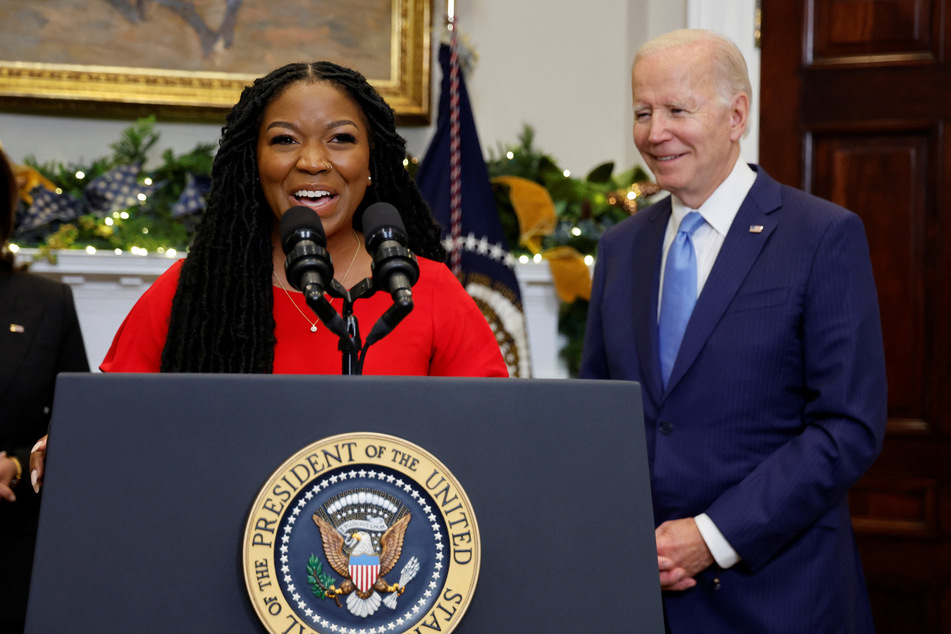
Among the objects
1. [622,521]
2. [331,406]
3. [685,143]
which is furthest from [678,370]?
[331,406]

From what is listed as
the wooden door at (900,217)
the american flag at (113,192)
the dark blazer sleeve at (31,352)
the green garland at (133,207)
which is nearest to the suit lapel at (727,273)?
the wooden door at (900,217)

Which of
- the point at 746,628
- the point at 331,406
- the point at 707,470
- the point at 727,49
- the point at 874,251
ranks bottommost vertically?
the point at 746,628

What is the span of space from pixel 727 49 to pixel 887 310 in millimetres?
1414

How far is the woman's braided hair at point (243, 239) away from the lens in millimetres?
1389

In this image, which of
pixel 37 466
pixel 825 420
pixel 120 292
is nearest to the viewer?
pixel 37 466

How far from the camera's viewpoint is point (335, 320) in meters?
0.98

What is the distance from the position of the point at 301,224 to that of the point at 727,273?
973mm

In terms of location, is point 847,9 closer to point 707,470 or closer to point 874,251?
point 874,251

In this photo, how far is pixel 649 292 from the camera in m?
1.87

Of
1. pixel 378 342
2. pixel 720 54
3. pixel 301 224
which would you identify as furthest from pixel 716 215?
pixel 301 224

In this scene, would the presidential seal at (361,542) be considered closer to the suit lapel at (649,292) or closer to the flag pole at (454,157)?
the suit lapel at (649,292)

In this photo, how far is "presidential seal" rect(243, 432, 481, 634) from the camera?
2.70 feet

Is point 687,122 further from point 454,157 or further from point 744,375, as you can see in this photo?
point 454,157

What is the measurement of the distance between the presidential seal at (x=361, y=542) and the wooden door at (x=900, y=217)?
95.3 inches
